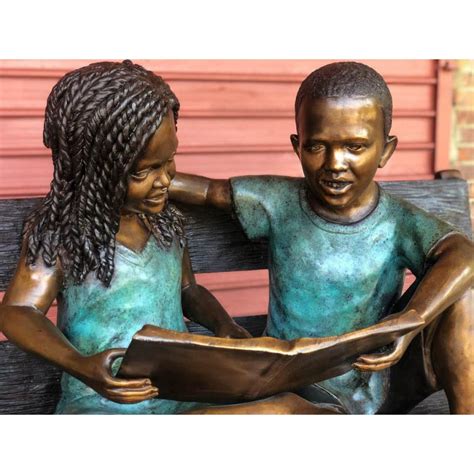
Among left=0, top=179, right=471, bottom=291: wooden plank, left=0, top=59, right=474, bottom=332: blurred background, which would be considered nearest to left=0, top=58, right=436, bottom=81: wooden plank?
left=0, top=59, right=474, bottom=332: blurred background

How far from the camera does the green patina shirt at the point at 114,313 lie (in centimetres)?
149

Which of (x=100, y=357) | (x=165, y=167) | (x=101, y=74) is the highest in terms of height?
(x=101, y=74)

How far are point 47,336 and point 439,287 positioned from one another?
0.66m

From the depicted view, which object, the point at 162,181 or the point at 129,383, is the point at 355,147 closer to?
the point at 162,181

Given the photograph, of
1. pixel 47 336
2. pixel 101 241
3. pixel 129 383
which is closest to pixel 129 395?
pixel 129 383

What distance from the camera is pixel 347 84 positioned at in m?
1.46

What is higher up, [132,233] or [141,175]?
[141,175]

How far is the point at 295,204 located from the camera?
163 cm

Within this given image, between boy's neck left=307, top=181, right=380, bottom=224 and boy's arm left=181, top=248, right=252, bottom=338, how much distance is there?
0.26 m

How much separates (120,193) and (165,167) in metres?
0.09

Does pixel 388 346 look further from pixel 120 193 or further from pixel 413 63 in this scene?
pixel 413 63

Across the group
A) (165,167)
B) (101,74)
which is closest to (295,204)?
(165,167)

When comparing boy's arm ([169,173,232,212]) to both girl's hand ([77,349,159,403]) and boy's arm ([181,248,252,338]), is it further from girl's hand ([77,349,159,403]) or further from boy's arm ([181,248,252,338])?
girl's hand ([77,349,159,403])

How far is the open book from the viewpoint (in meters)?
1.31
